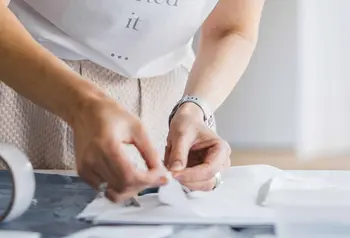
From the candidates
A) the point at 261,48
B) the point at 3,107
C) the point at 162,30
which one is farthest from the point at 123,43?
the point at 261,48

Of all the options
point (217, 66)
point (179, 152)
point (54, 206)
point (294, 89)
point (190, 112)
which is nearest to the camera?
point (54, 206)

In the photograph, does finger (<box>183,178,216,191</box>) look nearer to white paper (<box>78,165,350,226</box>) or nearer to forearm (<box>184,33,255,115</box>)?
white paper (<box>78,165,350,226</box>)

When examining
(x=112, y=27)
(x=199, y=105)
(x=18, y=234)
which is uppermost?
(x=112, y=27)

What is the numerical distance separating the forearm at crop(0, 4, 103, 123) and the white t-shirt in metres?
0.23


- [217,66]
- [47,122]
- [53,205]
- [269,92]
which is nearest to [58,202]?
[53,205]

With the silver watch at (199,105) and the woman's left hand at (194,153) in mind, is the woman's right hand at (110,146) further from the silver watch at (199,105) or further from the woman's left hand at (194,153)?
the silver watch at (199,105)

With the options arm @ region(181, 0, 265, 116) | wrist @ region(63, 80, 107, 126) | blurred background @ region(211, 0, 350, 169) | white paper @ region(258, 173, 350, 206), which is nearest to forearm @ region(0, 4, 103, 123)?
wrist @ region(63, 80, 107, 126)

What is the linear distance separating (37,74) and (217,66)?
0.48 m

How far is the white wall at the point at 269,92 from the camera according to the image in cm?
237

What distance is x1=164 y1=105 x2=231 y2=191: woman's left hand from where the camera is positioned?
74 centimetres

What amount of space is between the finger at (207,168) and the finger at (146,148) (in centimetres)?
12

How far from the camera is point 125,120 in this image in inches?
22.5

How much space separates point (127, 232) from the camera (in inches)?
22.1

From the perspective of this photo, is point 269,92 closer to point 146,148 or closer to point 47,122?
point 47,122
